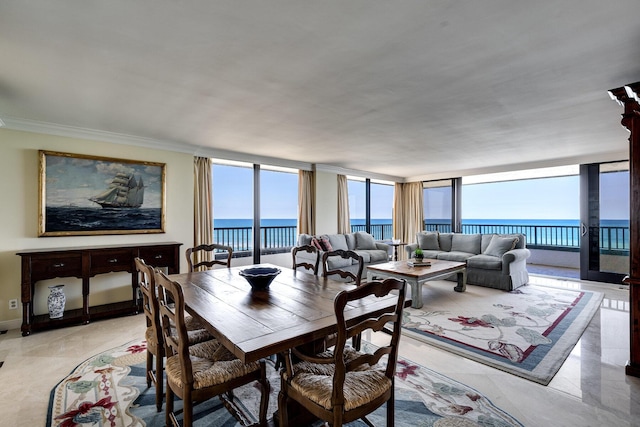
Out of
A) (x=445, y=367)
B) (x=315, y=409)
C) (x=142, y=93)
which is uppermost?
(x=142, y=93)

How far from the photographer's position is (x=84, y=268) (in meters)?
3.54

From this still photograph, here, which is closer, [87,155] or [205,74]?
[205,74]

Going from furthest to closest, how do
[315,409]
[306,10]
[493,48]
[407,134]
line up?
[407,134] → [493,48] → [306,10] → [315,409]

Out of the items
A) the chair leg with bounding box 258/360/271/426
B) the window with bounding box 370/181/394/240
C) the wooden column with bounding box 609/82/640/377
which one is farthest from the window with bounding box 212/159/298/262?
the wooden column with bounding box 609/82/640/377

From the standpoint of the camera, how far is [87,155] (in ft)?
12.7

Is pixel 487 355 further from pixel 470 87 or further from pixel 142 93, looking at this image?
pixel 142 93

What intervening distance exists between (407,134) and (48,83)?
3881mm

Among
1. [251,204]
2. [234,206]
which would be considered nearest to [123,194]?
[251,204]

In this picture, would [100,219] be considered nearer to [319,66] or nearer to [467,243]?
[319,66]

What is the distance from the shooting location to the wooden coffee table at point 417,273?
4.12 meters

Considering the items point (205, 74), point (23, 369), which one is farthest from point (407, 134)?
point (23, 369)

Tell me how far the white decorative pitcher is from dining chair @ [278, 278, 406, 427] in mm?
3369

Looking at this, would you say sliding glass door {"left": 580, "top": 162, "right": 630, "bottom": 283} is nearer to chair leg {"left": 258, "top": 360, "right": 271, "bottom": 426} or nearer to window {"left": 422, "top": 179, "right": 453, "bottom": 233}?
window {"left": 422, "top": 179, "right": 453, "bottom": 233}

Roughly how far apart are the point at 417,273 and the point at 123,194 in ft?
13.9
